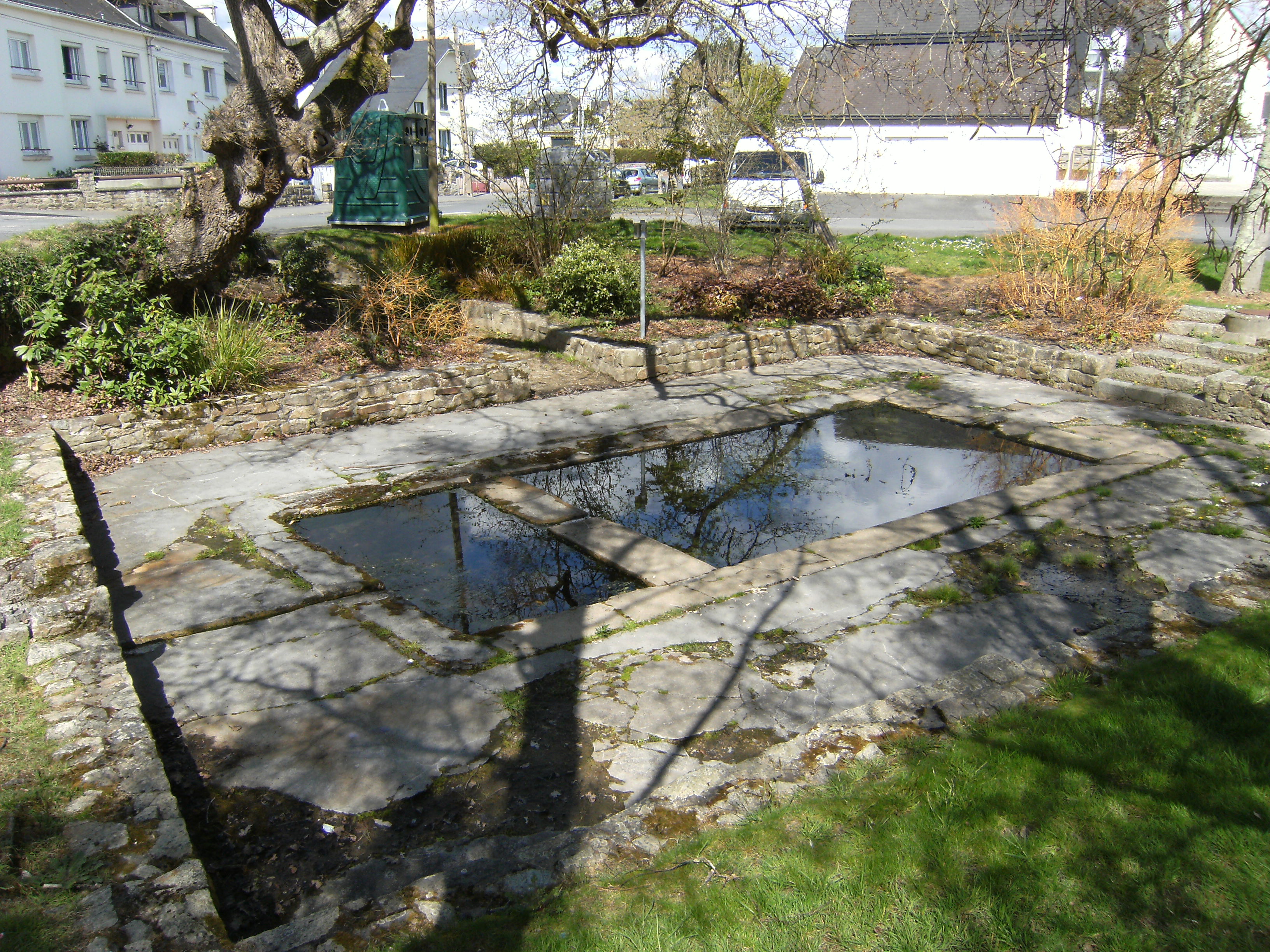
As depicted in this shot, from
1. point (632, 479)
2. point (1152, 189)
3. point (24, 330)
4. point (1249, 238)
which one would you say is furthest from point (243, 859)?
point (1249, 238)

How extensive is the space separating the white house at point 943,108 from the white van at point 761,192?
2.04 feet

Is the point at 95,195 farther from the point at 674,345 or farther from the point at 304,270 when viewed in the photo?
the point at 674,345

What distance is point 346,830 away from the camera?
3.28 meters

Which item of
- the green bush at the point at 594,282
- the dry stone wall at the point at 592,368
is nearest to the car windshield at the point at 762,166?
the green bush at the point at 594,282

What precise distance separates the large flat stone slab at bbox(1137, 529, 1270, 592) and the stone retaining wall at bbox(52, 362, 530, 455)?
19.6 ft

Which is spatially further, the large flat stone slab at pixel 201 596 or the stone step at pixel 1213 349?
the stone step at pixel 1213 349

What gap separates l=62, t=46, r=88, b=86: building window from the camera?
3266cm

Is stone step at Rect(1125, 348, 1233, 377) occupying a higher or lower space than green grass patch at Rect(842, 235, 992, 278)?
lower

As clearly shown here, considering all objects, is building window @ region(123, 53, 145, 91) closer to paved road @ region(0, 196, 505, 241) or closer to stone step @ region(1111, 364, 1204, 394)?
paved road @ region(0, 196, 505, 241)

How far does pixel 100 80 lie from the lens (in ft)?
112

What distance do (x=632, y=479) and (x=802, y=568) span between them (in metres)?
2.11

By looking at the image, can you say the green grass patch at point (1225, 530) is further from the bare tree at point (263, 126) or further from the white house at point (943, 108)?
the bare tree at point (263, 126)

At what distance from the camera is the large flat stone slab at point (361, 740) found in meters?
3.50

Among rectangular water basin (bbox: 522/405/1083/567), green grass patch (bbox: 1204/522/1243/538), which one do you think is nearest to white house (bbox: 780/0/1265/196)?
rectangular water basin (bbox: 522/405/1083/567)
